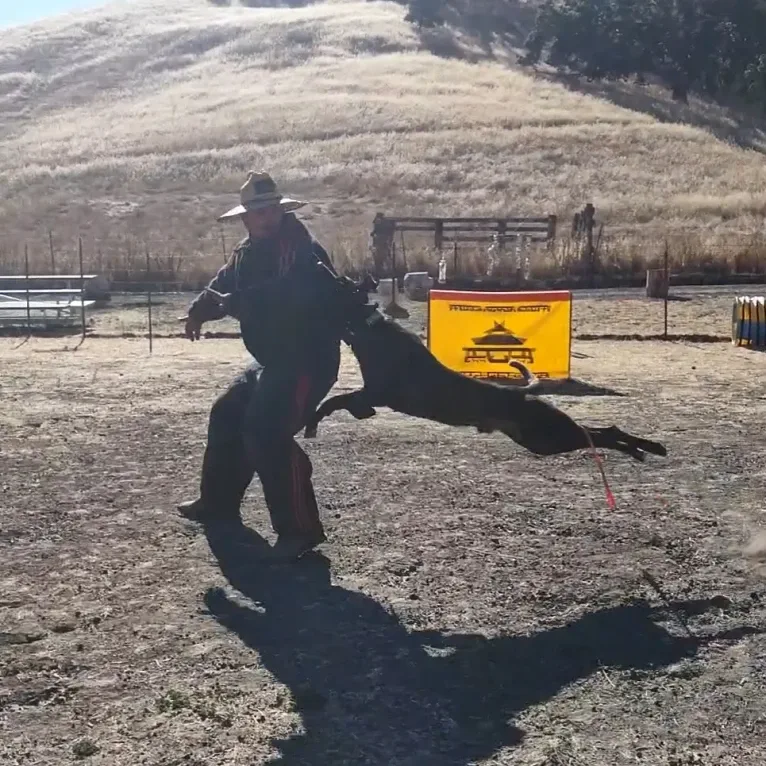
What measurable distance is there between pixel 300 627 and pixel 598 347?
1198 centimetres

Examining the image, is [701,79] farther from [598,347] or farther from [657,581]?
[657,581]

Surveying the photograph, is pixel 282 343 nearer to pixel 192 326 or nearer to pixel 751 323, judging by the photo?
pixel 192 326

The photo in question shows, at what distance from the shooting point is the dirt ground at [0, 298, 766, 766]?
4.11 metres

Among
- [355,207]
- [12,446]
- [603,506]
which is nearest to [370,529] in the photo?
[603,506]

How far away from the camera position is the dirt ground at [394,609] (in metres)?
4.11

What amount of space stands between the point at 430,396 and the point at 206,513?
1779 mm

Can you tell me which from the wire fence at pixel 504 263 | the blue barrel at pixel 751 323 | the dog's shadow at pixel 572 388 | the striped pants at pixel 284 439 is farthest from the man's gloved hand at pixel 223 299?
the wire fence at pixel 504 263

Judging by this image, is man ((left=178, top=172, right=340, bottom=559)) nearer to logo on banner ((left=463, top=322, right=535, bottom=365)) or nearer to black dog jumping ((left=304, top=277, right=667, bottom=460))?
black dog jumping ((left=304, top=277, right=667, bottom=460))

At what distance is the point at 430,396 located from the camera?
5.86 m

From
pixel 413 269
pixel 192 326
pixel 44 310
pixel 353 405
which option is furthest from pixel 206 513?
pixel 413 269

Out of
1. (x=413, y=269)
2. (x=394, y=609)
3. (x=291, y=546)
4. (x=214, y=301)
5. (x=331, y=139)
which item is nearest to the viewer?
(x=394, y=609)

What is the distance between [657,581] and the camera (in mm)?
5816

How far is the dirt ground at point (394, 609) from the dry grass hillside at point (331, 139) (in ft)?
72.2

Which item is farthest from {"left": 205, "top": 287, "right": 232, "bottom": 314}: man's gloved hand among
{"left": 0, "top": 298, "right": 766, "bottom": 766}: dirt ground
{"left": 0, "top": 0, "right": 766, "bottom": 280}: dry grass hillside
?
{"left": 0, "top": 0, "right": 766, "bottom": 280}: dry grass hillside
